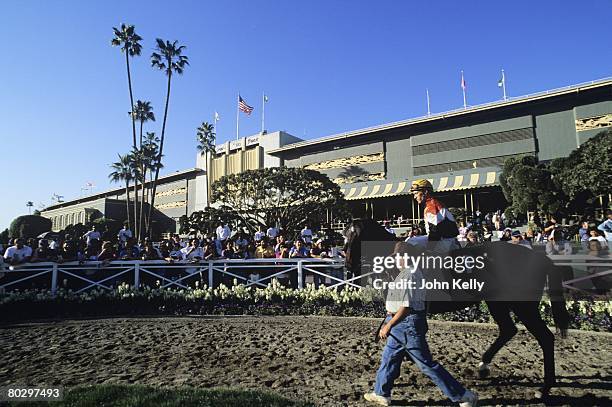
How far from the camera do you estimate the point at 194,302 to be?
10125 millimetres

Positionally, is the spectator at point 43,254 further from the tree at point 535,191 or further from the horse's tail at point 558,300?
the tree at point 535,191

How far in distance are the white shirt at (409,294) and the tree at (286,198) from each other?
86.6 ft

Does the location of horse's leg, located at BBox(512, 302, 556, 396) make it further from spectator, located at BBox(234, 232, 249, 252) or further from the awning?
the awning

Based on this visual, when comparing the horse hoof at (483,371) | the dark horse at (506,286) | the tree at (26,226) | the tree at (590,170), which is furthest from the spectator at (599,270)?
the tree at (26,226)

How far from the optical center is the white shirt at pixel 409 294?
3.73m

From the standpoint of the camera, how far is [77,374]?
4.95 metres

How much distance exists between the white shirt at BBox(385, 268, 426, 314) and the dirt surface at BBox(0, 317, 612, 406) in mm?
1059

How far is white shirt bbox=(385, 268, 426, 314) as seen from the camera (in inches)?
147

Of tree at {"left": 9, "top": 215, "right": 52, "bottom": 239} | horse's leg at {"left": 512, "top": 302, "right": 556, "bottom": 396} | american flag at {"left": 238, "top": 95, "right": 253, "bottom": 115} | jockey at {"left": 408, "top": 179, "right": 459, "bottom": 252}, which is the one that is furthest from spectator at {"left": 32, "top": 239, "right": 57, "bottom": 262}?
tree at {"left": 9, "top": 215, "right": 52, "bottom": 239}

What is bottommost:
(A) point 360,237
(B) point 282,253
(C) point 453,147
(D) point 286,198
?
(B) point 282,253

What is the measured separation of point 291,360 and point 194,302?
17.5ft

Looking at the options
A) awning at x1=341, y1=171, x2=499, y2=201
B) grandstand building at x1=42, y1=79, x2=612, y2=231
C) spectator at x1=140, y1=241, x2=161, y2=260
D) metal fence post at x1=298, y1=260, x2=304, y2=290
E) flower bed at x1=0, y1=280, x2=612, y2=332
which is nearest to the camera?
flower bed at x1=0, y1=280, x2=612, y2=332

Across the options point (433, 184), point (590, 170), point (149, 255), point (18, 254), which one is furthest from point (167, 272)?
point (433, 184)

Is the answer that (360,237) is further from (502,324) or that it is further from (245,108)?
(245,108)
